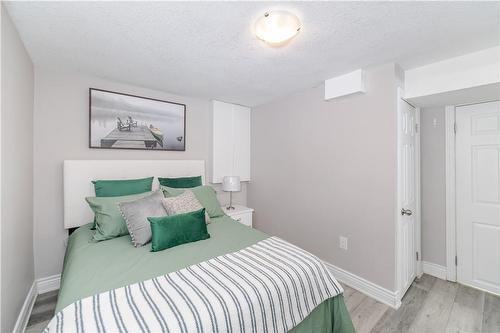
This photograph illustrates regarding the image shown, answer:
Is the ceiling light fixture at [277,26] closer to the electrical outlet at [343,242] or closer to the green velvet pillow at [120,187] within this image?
the green velvet pillow at [120,187]

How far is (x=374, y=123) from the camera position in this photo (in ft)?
6.78

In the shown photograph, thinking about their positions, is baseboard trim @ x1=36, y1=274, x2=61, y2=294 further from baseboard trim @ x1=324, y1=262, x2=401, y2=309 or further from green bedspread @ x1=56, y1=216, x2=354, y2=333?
baseboard trim @ x1=324, y1=262, x2=401, y2=309

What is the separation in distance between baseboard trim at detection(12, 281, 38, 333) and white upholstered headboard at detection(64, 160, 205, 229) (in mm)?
591

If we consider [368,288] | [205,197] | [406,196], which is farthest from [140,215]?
[406,196]

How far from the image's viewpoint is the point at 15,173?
58.7 inches

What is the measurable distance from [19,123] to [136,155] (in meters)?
1.09

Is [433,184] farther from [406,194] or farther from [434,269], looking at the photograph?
[434,269]

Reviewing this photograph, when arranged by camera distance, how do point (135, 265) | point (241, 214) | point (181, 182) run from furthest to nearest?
point (241, 214)
point (181, 182)
point (135, 265)

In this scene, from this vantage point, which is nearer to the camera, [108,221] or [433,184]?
[108,221]

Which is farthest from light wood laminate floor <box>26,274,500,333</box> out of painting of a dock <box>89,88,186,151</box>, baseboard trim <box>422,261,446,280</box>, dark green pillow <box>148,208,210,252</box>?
painting of a dock <box>89,88,186,151</box>

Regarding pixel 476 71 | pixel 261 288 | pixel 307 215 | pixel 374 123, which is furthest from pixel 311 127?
pixel 261 288

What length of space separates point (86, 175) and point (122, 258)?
1.24 metres

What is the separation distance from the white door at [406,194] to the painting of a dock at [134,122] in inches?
99.5

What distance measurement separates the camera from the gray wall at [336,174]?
2010 millimetres
